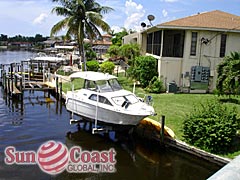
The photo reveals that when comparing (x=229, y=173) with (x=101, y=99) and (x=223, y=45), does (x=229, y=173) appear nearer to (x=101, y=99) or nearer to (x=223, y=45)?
(x=101, y=99)

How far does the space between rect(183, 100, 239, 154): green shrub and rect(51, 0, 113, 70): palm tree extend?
57.1ft

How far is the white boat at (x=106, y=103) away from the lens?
12711 mm

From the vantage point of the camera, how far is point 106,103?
43.9 ft

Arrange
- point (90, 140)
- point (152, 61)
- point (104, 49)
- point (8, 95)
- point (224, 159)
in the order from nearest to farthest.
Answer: point (224, 159), point (90, 140), point (152, 61), point (8, 95), point (104, 49)

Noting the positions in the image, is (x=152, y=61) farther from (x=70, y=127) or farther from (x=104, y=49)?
(x=104, y=49)

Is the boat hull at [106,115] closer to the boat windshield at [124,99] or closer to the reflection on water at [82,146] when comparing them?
the boat windshield at [124,99]

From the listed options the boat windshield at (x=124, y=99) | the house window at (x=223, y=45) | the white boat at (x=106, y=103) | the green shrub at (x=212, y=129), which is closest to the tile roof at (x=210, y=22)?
the house window at (x=223, y=45)

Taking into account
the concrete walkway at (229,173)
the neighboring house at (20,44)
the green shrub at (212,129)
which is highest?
the neighboring house at (20,44)

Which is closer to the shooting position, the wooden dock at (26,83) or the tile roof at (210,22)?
the tile roof at (210,22)

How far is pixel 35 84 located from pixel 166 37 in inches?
507

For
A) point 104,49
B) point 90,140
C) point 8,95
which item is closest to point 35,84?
point 8,95

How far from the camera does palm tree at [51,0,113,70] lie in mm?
27031

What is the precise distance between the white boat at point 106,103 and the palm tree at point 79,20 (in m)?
12.4

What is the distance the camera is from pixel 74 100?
1503 cm
